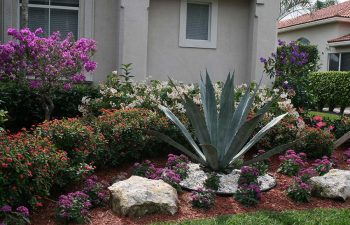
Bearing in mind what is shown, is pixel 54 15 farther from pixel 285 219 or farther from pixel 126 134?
pixel 285 219

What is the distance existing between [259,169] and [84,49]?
3.93 m

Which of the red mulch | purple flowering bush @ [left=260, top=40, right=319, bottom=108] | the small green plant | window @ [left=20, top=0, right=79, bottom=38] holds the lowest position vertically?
the red mulch

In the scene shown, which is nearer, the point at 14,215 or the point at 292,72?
the point at 14,215

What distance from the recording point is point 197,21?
1233 centimetres

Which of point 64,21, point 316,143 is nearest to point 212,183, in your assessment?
point 316,143

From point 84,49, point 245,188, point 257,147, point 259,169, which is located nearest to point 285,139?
point 257,147

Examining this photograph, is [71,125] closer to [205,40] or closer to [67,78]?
[67,78]

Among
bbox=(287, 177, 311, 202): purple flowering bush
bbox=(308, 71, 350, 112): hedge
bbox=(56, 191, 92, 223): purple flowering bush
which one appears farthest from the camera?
bbox=(308, 71, 350, 112): hedge

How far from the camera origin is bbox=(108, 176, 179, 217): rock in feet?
16.3

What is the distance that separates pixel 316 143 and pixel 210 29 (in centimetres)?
562

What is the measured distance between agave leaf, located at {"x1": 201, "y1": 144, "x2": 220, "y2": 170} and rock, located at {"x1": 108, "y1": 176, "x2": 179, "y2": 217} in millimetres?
724

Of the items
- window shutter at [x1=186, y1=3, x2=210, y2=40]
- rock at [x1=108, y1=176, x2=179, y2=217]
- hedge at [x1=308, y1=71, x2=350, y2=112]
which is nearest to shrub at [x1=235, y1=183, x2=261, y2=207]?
rock at [x1=108, y1=176, x2=179, y2=217]

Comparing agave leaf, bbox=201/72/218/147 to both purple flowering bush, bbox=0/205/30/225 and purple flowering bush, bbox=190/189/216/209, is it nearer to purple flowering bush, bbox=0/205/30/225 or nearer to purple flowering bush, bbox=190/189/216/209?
purple flowering bush, bbox=190/189/216/209

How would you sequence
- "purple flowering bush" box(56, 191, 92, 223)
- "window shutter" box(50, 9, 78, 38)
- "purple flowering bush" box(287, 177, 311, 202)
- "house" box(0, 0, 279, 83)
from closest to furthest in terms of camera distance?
"purple flowering bush" box(56, 191, 92, 223) → "purple flowering bush" box(287, 177, 311, 202) → "house" box(0, 0, 279, 83) → "window shutter" box(50, 9, 78, 38)
